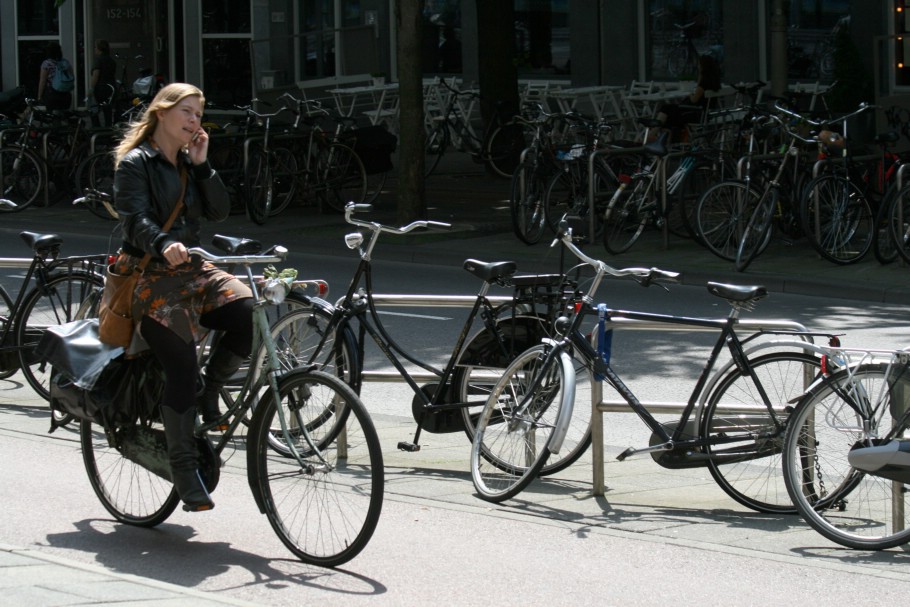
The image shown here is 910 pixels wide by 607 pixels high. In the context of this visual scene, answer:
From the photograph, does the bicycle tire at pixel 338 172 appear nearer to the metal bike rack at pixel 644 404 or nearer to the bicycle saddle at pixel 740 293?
the metal bike rack at pixel 644 404

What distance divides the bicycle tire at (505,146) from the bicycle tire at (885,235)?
734cm

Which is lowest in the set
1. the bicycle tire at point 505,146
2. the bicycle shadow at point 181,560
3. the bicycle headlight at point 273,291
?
the bicycle shadow at point 181,560

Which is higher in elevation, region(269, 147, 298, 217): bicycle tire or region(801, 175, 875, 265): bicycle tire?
region(269, 147, 298, 217): bicycle tire

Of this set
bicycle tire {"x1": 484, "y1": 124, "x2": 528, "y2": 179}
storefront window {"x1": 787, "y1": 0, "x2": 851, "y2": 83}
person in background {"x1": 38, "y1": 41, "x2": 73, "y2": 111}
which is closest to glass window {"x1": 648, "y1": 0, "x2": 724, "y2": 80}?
storefront window {"x1": 787, "y1": 0, "x2": 851, "y2": 83}

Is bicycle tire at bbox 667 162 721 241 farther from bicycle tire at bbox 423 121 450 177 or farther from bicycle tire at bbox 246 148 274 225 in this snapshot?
bicycle tire at bbox 423 121 450 177

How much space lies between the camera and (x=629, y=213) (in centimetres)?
1442

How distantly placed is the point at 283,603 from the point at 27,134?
1535 centimetres

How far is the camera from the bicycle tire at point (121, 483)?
574cm

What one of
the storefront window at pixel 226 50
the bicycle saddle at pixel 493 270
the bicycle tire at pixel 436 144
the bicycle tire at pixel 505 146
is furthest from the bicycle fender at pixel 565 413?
the storefront window at pixel 226 50

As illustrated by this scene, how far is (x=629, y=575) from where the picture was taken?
16.6 ft

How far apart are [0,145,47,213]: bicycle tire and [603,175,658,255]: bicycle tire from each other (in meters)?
7.92

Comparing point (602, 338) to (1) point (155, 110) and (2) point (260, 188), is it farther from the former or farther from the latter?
(2) point (260, 188)

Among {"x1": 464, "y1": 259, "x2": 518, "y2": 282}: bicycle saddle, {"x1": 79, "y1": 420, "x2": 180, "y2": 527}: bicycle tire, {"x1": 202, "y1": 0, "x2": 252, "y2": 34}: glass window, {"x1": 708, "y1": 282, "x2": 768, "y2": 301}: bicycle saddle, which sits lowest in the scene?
{"x1": 79, "y1": 420, "x2": 180, "y2": 527}: bicycle tire

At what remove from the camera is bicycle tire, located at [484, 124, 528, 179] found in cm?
2008
